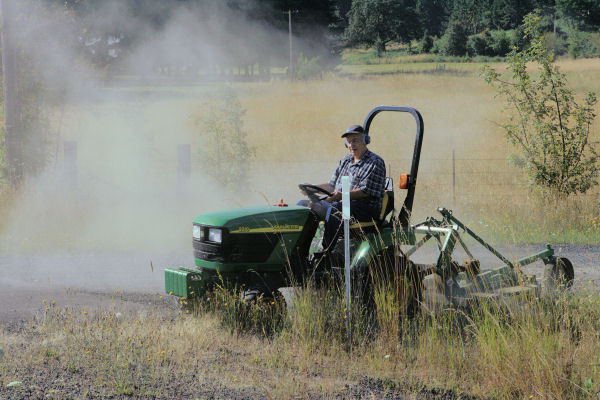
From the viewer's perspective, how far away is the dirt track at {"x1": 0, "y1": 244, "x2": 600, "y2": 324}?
23.7 ft

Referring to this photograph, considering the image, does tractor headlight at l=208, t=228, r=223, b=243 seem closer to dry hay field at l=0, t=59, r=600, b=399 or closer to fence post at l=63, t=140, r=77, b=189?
dry hay field at l=0, t=59, r=600, b=399

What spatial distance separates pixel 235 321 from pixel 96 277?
3.33 metres

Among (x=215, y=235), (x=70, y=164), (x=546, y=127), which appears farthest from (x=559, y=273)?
(x=70, y=164)

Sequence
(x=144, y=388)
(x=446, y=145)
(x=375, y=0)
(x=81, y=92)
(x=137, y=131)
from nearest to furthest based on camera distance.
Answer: (x=144, y=388) → (x=81, y=92) → (x=446, y=145) → (x=137, y=131) → (x=375, y=0)

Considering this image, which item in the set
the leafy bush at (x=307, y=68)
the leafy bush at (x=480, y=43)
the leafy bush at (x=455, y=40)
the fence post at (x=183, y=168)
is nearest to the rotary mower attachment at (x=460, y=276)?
the fence post at (x=183, y=168)

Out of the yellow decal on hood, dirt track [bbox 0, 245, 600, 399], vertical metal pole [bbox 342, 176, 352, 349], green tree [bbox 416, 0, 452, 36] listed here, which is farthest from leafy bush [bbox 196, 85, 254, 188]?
green tree [bbox 416, 0, 452, 36]

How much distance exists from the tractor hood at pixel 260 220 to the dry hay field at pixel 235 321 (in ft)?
1.75

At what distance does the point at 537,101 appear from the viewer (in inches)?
486

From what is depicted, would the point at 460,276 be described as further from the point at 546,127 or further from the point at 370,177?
the point at 546,127

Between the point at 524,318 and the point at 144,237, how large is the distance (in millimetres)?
7535

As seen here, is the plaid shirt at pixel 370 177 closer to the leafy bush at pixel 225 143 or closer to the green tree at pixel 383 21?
the leafy bush at pixel 225 143

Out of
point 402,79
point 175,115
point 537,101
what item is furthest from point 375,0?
point 537,101

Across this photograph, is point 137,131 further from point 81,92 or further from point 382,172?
point 382,172

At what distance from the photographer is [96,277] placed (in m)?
8.62
